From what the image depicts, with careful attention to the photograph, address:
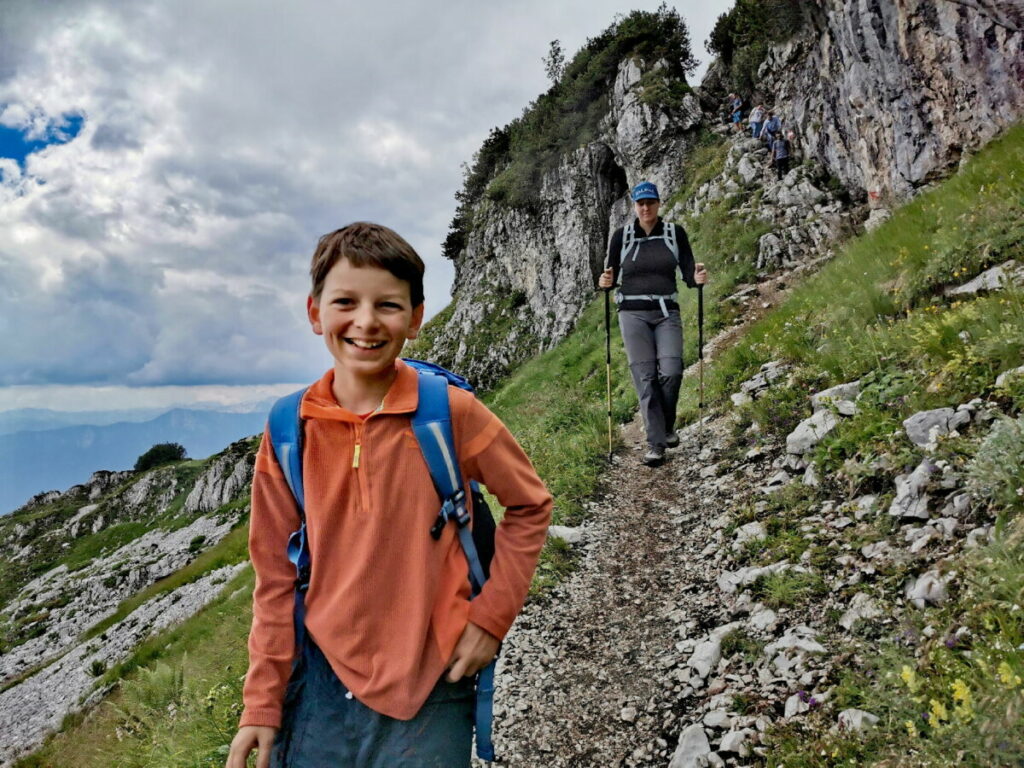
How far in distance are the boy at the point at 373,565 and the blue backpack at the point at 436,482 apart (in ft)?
0.11

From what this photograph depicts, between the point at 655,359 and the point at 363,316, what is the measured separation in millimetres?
6407

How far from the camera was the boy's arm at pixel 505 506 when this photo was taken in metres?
1.94

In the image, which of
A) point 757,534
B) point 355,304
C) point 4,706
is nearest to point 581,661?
point 757,534

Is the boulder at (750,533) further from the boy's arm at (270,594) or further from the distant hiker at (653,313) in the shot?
the boy's arm at (270,594)

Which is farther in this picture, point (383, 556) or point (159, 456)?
point (159, 456)

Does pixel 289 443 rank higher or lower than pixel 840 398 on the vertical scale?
higher

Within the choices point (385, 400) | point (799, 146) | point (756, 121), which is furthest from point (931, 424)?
point (756, 121)

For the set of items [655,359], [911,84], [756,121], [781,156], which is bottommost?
[655,359]

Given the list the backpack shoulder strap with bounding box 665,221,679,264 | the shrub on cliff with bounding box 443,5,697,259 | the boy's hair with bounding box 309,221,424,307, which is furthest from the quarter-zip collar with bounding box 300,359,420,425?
the shrub on cliff with bounding box 443,5,697,259

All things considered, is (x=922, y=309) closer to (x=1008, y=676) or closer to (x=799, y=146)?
(x=1008, y=676)

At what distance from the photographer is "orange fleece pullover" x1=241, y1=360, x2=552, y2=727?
1.91 metres

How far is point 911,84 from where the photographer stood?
41.9ft

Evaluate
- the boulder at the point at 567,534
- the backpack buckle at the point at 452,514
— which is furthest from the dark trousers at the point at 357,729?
the boulder at the point at 567,534

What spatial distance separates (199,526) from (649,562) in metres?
53.3
